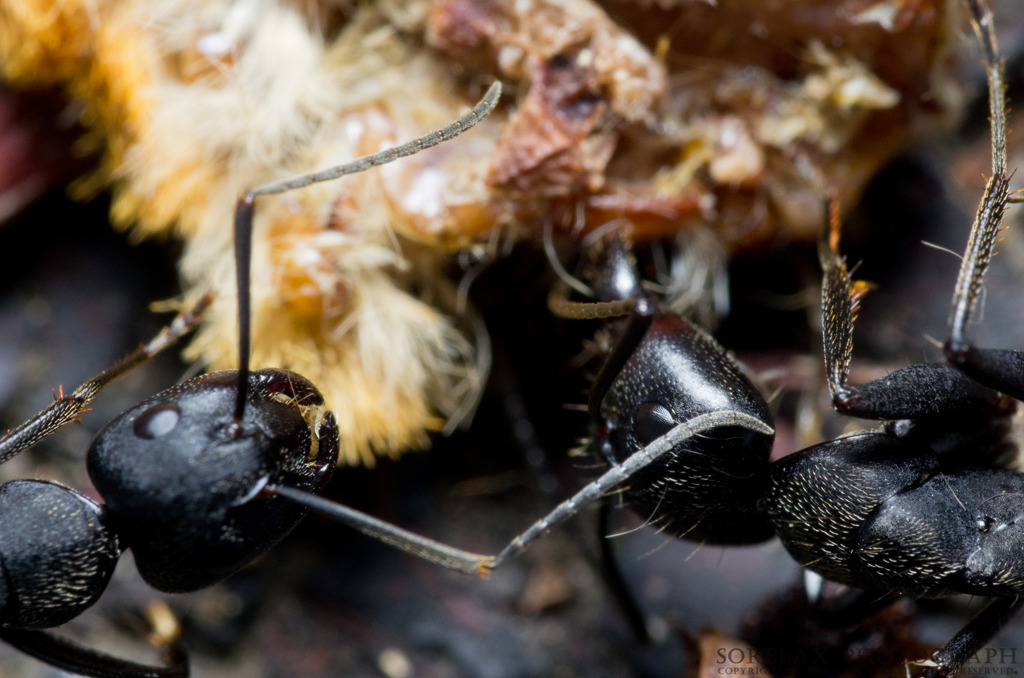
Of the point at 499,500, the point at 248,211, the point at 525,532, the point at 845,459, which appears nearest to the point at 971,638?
the point at 845,459

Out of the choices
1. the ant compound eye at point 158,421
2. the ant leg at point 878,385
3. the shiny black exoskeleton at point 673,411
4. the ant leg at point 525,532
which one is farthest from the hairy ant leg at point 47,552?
the ant leg at point 878,385

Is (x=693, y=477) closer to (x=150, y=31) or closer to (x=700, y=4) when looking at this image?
(x=700, y=4)

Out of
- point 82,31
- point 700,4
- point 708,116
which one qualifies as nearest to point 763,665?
point 708,116

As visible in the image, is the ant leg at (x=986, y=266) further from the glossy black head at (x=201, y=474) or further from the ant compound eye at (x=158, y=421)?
the ant compound eye at (x=158, y=421)

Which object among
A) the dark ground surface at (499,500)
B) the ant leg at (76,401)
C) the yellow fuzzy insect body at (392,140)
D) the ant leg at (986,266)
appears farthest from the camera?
the dark ground surface at (499,500)

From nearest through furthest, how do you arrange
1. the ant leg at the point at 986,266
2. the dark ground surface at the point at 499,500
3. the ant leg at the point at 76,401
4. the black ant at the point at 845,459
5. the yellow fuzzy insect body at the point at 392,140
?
1. the ant leg at the point at 986,266
2. the black ant at the point at 845,459
3. the ant leg at the point at 76,401
4. the yellow fuzzy insect body at the point at 392,140
5. the dark ground surface at the point at 499,500

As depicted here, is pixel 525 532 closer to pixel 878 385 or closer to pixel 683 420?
pixel 683 420

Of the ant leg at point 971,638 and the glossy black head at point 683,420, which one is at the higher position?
the glossy black head at point 683,420

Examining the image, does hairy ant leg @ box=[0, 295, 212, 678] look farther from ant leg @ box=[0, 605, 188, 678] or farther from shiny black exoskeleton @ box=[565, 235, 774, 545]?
shiny black exoskeleton @ box=[565, 235, 774, 545]

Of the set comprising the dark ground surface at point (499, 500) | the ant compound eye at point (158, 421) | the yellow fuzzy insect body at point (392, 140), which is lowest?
the dark ground surface at point (499, 500)
